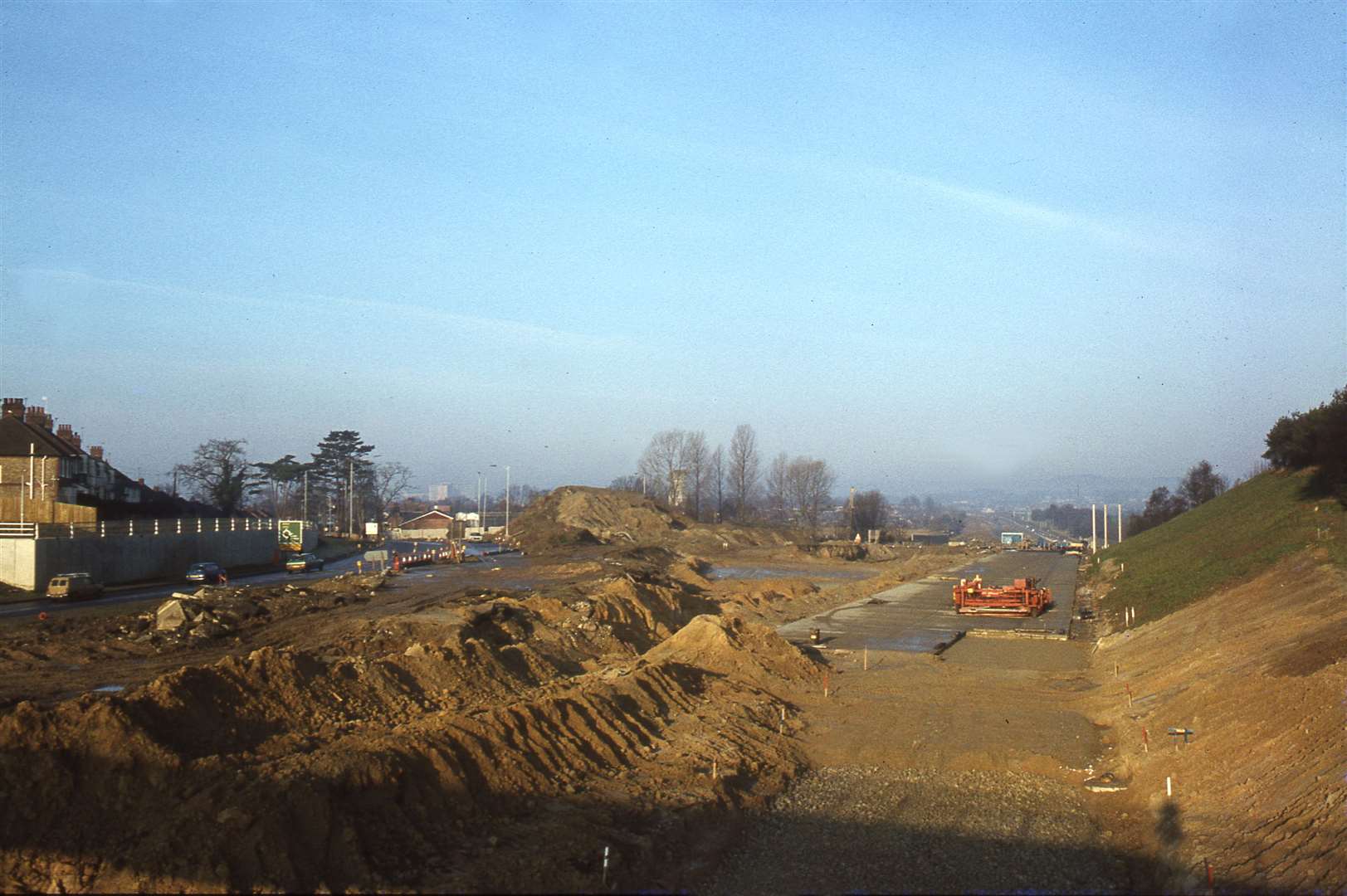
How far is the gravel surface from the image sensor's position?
424 inches

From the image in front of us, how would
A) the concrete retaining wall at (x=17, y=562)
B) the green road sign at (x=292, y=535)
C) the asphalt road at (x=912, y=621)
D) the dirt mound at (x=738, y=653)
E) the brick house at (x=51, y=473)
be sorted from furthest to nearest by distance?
the green road sign at (x=292, y=535) < the brick house at (x=51, y=473) < the concrete retaining wall at (x=17, y=562) < the asphalt road at (x=912, y=621) < the dirt mound at (x=738, y=653)

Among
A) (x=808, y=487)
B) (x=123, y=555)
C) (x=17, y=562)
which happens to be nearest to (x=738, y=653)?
(x=17, y=562)

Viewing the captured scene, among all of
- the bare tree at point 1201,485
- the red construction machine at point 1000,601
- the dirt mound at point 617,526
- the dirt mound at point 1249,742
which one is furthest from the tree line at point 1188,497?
the dirt mound at point 1249,742

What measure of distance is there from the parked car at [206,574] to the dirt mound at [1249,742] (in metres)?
39.8

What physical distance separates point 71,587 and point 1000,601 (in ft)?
117

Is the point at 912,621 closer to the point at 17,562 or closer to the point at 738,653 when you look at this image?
the point at 738,653

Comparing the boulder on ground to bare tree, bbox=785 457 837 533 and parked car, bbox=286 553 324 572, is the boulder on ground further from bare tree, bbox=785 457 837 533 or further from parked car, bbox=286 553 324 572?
bare tree, bbox=785 457 837 533

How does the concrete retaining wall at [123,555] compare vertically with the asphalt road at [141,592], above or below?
above

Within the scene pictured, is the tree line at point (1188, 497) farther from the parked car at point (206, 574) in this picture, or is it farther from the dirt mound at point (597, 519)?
the parked car at point (206, 574)

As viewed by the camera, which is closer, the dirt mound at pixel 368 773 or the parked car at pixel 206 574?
the dirt mound at pixel 368 773

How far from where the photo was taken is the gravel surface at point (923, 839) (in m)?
10.8

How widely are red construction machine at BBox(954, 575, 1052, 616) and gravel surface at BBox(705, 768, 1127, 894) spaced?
25397mm

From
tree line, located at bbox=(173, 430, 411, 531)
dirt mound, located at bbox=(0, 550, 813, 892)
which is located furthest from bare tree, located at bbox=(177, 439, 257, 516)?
dirt mound, located at bbox=(0, 550, 813, 892)

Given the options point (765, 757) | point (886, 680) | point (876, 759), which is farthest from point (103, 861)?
point (886, 680)
